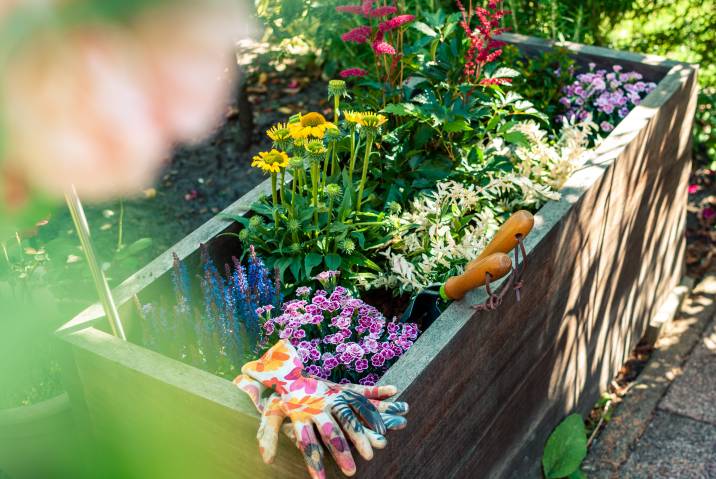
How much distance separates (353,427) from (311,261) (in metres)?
0.68

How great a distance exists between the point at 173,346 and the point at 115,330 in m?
0.16

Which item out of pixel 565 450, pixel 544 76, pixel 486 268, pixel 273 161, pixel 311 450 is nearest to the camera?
pixel 311 450

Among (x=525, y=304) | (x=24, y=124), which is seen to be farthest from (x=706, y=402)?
(x=24, y=124)

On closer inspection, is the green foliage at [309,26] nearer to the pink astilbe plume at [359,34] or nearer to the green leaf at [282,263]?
the pink astilbe plume at [359,34]

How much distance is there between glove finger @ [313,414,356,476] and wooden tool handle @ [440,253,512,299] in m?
0.52

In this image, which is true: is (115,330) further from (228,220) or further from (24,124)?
(24,124)

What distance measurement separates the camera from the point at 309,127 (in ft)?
6.72

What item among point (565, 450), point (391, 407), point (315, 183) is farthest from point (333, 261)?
point (565, 450)

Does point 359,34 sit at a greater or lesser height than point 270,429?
greater

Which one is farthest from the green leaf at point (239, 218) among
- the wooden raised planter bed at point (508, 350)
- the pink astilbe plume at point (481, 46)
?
the pink astilbe plume at point (481, 46)

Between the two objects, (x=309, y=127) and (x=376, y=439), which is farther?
(x=309, y=127)

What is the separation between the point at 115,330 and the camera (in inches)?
73.4

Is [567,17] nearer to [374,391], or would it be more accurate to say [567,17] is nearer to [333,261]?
[333,261]

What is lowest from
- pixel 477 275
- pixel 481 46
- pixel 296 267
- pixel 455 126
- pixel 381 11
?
pixel 296 267
